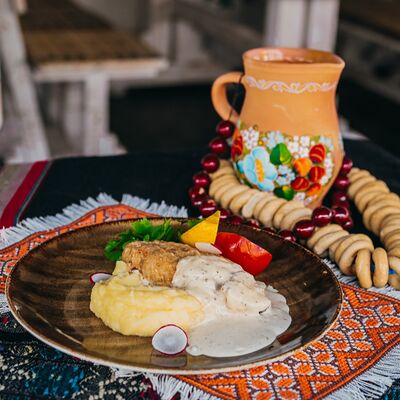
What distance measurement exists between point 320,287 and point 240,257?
9cm

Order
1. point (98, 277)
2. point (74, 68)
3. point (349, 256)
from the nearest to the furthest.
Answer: point (98, 277), point (349, 256), point (74, 68)

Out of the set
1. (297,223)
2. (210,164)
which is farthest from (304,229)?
(210,164)

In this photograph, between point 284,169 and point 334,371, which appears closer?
point 334,371

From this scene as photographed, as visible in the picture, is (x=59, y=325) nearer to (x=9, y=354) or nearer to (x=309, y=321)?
(x=9, y=354)

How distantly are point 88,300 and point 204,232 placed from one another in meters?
0.15

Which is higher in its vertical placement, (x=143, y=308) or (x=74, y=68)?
(x=143, y=308)

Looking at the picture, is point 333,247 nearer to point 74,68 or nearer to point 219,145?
point 219,145

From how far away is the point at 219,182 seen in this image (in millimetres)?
990

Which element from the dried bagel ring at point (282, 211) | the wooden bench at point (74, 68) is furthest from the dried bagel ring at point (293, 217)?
the wooden bench at point (74, 68)

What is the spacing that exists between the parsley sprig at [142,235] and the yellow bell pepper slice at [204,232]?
0.03 meters

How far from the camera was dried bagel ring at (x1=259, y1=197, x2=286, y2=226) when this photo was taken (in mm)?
900

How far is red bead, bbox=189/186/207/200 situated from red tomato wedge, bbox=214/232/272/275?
25 centimetres

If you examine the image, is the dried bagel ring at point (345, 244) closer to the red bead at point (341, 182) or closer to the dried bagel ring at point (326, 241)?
the dried bagel ring at point (326, 241)

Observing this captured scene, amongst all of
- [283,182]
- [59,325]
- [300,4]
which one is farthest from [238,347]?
[300,4]
